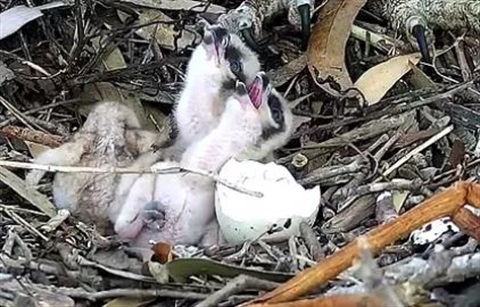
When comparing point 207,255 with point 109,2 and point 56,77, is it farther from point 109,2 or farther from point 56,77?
point 109,2

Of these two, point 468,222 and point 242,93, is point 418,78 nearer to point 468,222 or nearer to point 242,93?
point 242,93

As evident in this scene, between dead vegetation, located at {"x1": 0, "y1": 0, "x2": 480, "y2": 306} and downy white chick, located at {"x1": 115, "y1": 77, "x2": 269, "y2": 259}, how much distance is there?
0.37 feet

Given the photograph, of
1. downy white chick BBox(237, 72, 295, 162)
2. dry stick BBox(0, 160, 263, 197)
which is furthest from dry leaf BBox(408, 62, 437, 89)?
dry stick BBox(0, 160, 263, 197)

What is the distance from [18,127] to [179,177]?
44 cm

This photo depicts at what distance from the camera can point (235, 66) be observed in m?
2.66

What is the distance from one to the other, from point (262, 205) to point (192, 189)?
17cm

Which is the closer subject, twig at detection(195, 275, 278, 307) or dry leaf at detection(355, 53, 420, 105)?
twig at detection(195, 275, 278, 307)

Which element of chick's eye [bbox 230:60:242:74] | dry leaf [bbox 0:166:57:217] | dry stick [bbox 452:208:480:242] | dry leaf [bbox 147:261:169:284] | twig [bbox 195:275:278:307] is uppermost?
dry stick [bbox 452:208:480:242]

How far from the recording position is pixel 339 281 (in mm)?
2102

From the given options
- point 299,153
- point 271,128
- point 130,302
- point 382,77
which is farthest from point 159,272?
point 382,77

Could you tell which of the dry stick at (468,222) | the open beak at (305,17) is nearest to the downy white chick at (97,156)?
the open beak at (305,17)

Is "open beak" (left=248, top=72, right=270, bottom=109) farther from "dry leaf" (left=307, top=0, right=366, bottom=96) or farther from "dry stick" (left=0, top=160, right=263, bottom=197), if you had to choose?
"dry leaf" (left=307, top=0, right=366, bottom=96)

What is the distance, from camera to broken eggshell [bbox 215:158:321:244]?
245cm

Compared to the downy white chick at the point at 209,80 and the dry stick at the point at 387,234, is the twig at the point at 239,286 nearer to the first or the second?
the dry stick at the point at 387,234
